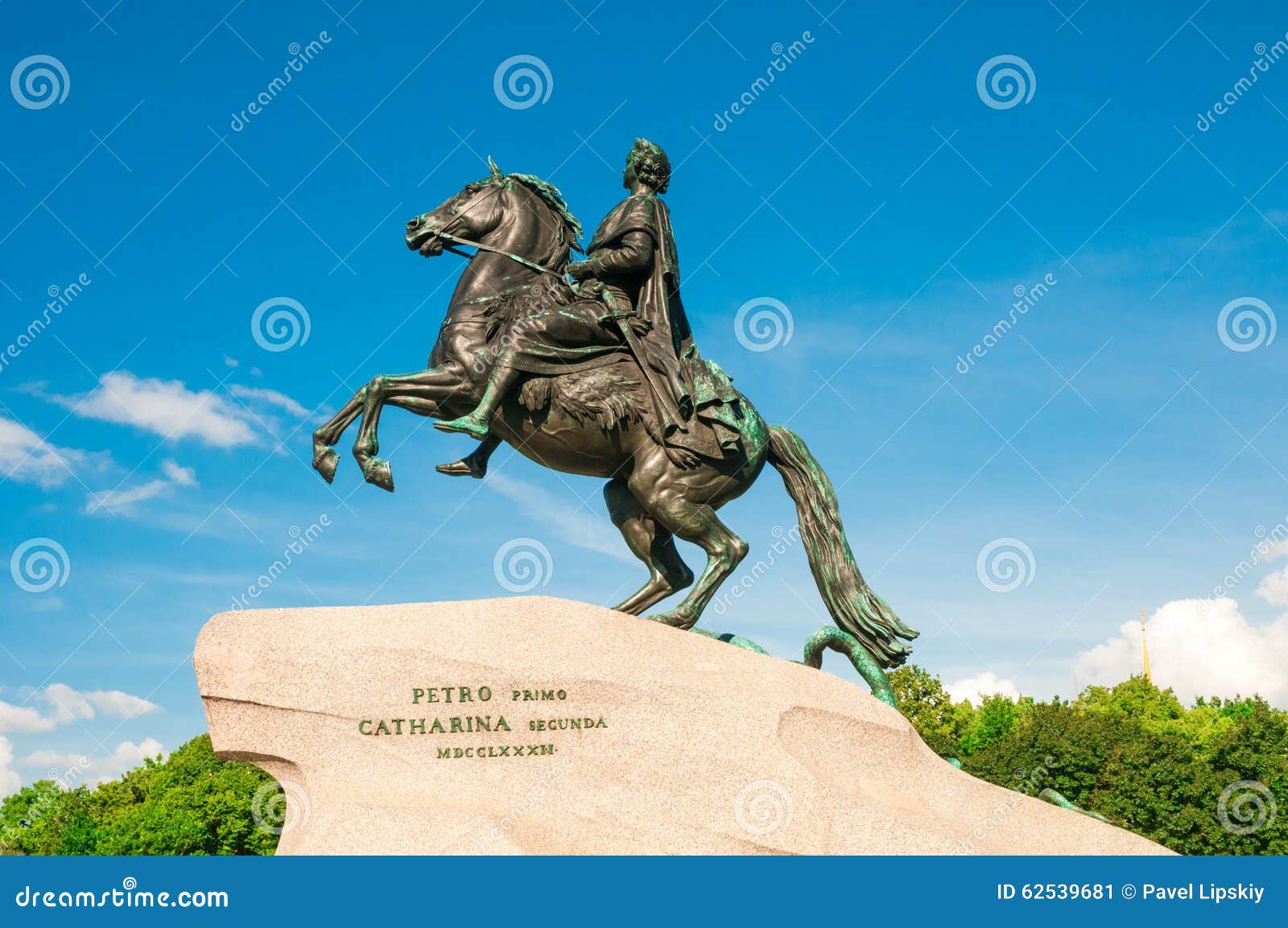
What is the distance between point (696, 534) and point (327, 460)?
300 centimetres

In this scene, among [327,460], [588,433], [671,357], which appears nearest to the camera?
[327,460]

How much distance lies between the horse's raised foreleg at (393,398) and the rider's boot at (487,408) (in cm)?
22

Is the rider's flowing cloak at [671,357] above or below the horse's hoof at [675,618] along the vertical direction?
above

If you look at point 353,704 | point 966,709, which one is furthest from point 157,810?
point 353,704

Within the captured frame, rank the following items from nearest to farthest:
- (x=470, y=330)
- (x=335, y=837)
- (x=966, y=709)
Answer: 1. (x=335, y=837)
2. (x=470, y=330)
3. (x=966, y=709)

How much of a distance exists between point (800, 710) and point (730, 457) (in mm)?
2306

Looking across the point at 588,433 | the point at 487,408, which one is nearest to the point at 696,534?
the point at 588,433

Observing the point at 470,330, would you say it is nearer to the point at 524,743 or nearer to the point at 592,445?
the point at 592,445

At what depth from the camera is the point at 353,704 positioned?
892 cm

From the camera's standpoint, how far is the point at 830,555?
1114 centimetres

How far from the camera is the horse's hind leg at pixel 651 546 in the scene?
35.6 feet

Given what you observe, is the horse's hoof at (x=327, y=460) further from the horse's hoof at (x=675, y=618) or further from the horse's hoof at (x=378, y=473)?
the horse's hoof at (x=675, y=618)

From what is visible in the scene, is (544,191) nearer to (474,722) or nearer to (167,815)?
(474,722)

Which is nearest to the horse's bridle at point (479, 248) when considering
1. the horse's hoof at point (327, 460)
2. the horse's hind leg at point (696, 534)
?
the horse's hind leg at point (696, 534)
